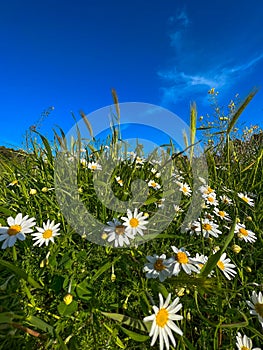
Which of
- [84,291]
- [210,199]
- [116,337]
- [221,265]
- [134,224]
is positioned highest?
[210,199]

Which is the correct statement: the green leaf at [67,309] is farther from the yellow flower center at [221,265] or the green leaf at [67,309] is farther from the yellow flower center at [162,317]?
the yellow flower center at [221,265]

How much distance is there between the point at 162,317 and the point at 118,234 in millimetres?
293

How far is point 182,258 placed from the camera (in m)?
0.70

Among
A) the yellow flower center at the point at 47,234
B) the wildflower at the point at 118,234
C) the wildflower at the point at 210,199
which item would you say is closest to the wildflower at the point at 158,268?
the wildflower at the point at 118,234

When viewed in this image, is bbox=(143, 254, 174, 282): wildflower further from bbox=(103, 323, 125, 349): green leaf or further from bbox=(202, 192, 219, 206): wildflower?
bbox=(202, 192, 219, 206): wildflower

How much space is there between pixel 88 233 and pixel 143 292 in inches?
12.2

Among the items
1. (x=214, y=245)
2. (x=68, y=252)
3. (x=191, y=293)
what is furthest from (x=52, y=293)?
(x=214, y=245)

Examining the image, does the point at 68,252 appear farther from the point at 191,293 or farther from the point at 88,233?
the point at 191,293

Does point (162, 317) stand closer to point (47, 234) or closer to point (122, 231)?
point (122, 231)

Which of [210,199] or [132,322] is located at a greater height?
[210,199]

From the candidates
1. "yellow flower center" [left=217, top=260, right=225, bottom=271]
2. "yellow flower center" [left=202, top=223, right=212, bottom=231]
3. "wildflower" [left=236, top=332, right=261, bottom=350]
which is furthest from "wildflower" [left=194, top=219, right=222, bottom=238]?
"wildflower" [left=236, top=332, right=261, bottom=350]

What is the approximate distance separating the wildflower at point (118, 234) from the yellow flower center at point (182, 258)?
0.16m

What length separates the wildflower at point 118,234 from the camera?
0.79m

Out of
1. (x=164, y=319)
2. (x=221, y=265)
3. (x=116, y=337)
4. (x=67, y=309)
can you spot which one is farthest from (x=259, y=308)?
(x=67, y=309)
